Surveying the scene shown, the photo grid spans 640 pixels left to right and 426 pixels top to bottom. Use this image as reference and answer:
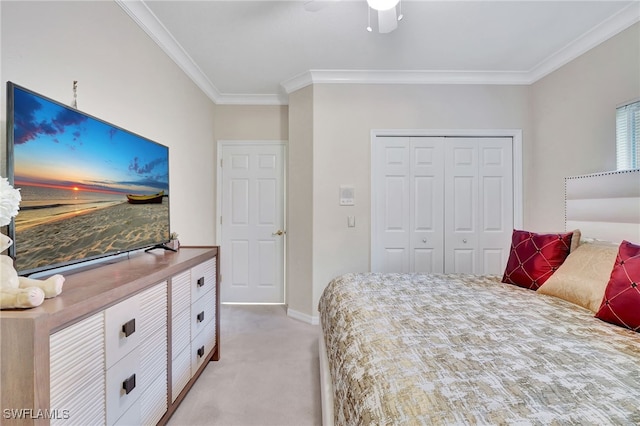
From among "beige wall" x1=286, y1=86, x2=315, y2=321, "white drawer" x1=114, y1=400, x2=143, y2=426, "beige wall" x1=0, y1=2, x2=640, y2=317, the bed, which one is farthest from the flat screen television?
"beige wall" x1=286, y1=86, x2=315, y2=321

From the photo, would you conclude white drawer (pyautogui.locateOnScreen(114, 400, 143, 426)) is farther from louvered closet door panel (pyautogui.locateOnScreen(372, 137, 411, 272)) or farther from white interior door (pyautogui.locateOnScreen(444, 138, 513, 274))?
white interior door (pyautogui.locateOnScreen(444, 138, 513, 274))

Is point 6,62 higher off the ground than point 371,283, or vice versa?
point 6,62

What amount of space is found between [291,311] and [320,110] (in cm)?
226

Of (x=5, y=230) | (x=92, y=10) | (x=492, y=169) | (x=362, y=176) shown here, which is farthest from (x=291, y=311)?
(x=92, y=10)

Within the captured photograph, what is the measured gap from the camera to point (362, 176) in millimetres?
2949

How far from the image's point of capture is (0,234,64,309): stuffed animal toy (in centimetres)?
78

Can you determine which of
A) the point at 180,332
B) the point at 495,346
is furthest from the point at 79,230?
the point at 495,346

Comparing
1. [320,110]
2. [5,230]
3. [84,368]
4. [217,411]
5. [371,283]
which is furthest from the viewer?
[320,110]

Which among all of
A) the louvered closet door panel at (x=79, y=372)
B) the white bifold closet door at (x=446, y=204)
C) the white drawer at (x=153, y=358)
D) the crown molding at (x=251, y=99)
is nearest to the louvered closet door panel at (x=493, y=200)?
the white bifold closet door at (x=446, y=204)

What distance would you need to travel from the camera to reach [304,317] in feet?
9.86

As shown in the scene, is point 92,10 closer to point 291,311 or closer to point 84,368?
point 84,368

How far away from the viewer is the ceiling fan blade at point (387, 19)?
1640 millimetres

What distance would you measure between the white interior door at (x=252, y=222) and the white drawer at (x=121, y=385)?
89.4 inches

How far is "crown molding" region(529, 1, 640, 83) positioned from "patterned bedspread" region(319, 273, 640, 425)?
2153mm
